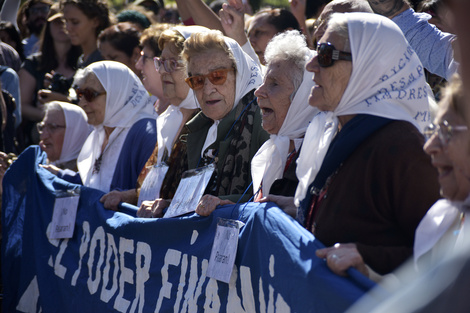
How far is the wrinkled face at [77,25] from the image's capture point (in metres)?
7.80

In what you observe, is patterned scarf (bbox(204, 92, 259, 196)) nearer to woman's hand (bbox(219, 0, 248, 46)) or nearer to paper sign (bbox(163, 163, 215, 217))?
paper sign (bbox(163, 163, 215, 217))

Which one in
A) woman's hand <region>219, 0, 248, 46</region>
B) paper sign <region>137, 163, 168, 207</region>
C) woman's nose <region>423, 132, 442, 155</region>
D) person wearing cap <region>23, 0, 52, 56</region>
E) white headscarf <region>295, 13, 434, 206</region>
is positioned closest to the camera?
woman's nose <region>423, 132, 442, 155</region>

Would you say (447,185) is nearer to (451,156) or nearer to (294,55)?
(451,156)

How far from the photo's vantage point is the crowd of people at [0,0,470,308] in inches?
99.4

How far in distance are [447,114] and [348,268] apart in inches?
25.8

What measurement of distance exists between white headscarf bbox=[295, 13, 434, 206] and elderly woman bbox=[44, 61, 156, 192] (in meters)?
2.64

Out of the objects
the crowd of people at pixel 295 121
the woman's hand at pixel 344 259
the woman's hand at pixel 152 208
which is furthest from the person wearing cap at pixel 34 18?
the woman's hand at pixel 344 259

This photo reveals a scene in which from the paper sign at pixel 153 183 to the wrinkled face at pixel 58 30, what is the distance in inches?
153

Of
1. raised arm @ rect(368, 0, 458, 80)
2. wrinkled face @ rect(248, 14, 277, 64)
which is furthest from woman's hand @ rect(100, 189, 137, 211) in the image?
raised arm @ rect(368, 0, 458, 80)

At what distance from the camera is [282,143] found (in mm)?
3711

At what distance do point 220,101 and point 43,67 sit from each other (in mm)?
4454

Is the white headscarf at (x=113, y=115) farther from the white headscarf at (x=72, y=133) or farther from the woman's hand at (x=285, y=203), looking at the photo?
the woman's hand at (x=285, y=203)

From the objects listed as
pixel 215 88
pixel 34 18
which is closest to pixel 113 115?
pixel 215 88

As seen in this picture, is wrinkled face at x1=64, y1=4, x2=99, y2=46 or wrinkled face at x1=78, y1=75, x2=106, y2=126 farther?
wrinkled face at x1=64, y1=4, x2=99, y2=46
